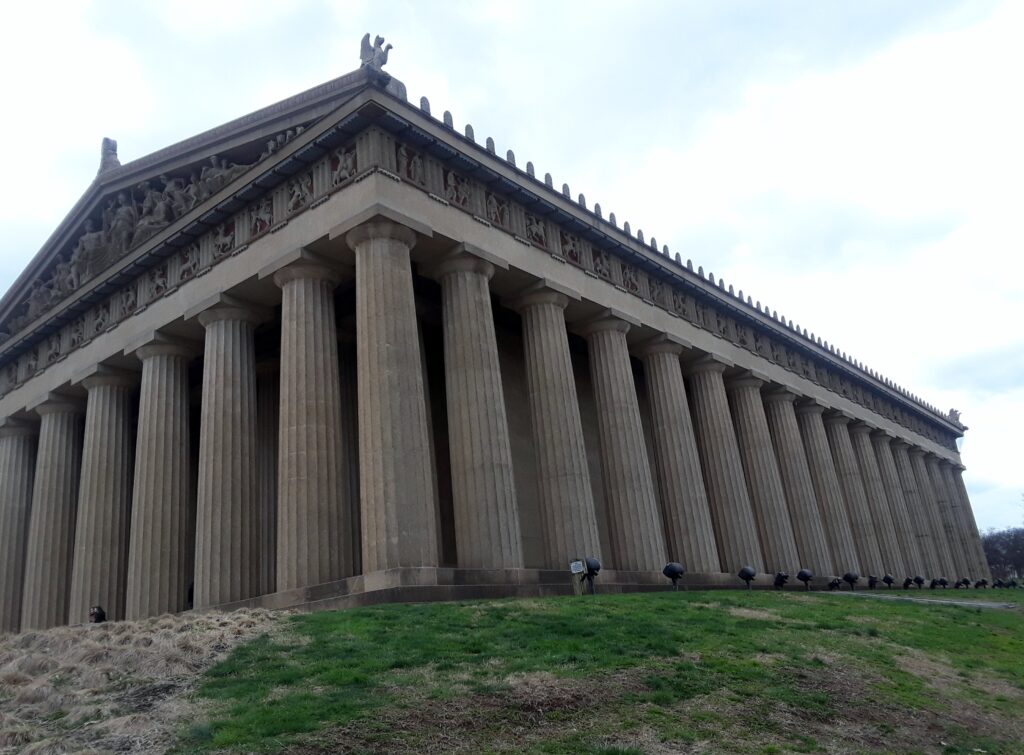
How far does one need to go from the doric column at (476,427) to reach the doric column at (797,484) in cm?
2271

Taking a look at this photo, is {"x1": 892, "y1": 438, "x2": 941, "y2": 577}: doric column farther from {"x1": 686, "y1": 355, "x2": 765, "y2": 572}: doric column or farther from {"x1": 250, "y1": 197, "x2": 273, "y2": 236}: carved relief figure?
{"x1": 250, "y1": 197, "x2": 273, "y2": 236}: carved relief figure

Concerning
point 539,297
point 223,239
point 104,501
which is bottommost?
point 104,501

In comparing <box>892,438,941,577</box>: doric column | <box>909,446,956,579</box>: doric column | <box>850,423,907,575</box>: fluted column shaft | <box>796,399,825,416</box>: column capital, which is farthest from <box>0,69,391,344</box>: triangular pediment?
<box>909,446,956,579</box>: doric column

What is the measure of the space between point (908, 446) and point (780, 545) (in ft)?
90.0

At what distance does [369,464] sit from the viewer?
24.1 metres

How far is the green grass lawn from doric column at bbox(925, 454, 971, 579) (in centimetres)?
5110

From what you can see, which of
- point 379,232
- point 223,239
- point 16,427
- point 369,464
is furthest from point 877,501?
point 16,427

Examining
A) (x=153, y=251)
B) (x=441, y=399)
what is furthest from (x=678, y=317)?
(x=153, y=251)

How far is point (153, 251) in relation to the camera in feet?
111

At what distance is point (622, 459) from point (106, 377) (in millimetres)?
20960

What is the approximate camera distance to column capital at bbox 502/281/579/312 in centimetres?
3225

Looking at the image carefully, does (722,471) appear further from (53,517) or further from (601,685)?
(53,517)

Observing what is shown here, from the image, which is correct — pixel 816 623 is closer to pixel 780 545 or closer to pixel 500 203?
pixel 500 203

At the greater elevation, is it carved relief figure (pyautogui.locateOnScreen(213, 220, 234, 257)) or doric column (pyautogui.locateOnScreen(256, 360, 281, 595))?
carved relief figure (pyautogui.locateOnScreen(213, 220, 234, 257))
